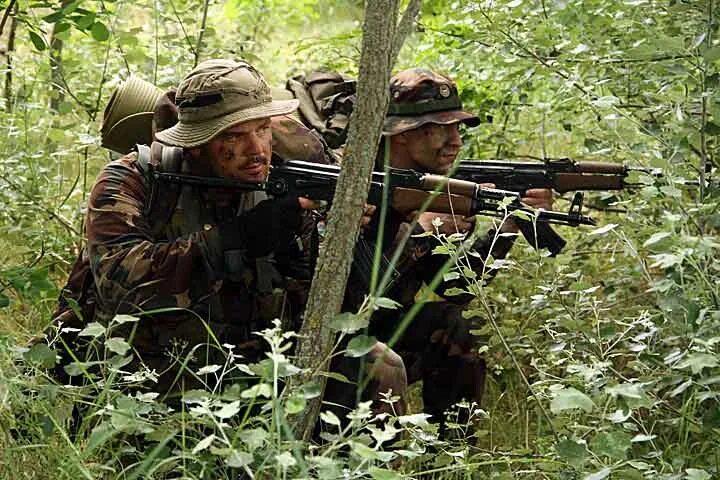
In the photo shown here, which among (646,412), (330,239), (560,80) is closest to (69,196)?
(560,80)

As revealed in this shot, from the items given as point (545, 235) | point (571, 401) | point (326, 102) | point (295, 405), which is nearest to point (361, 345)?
point (295, 405)

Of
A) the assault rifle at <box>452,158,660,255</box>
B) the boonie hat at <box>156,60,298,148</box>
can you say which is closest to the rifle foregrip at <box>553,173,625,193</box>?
the assault rifle at <box>452,158,660,255</box>

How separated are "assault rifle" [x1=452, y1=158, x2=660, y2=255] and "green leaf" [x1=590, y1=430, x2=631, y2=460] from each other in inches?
69.4

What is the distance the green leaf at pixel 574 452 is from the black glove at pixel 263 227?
3.79 feet

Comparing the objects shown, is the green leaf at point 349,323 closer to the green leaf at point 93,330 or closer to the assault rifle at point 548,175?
the green leaf at point 93,330

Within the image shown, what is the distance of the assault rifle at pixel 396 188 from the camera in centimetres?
329

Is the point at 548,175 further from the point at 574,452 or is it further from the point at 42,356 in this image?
the point at 42,356

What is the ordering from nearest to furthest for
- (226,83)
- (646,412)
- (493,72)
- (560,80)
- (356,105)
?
(356,105) < (226,83) < (646,412) < (560,80) < (493,72)

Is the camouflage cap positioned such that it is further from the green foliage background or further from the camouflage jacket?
the camouflage jacket

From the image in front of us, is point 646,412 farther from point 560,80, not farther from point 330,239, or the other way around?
point 330,239

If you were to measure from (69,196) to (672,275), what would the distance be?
305 centimetres

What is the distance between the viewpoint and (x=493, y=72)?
4832 mm

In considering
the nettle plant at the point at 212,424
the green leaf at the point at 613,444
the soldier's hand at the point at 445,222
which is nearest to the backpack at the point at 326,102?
the soldier's hand at the point at 445,222

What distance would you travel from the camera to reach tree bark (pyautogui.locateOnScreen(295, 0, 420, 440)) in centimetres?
224
